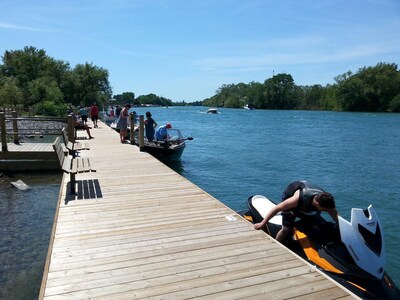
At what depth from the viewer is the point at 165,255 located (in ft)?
15.4

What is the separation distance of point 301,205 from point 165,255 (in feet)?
6.61

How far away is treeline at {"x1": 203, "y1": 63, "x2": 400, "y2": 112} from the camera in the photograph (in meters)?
94.8

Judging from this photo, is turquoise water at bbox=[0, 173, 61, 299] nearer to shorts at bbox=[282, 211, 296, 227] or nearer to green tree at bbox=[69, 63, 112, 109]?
shorts at bbox=[282, 211, 296, 227]

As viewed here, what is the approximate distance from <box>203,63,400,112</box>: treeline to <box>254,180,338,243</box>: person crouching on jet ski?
321 feet

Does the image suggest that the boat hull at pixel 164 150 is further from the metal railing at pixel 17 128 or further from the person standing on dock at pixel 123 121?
the metal railing at pixel 17 128

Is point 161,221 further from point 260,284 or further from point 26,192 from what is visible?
point 26,192

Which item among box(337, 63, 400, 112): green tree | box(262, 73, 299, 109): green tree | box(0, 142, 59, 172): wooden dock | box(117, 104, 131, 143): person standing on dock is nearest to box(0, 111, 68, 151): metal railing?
box(0, 142, 59, 172): wooden dock

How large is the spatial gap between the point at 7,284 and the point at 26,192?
218 inches

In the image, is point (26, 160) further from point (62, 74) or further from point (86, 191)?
point (62, 74)

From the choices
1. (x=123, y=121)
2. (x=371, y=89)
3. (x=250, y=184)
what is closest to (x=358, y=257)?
(x=250, y=184)

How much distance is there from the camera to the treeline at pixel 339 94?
94812 millimetres

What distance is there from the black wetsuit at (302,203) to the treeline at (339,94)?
97.8 metres

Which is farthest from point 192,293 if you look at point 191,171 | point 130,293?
point 191,171

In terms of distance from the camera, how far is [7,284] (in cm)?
565
